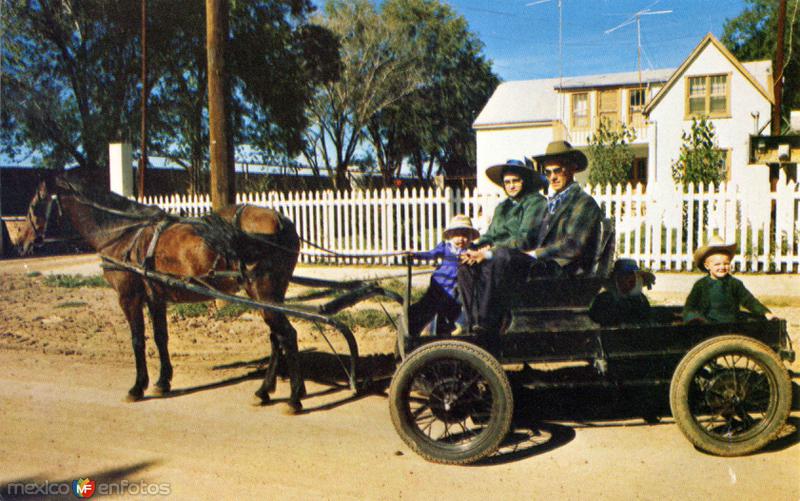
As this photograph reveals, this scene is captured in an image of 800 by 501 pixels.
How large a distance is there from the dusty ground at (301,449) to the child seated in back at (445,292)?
857mm

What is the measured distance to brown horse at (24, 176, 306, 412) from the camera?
5.48 meters

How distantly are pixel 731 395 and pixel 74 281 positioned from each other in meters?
12.3

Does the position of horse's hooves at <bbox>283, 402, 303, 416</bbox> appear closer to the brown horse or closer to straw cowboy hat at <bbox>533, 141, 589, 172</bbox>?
the brown horse

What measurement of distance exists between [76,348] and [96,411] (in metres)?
2.75

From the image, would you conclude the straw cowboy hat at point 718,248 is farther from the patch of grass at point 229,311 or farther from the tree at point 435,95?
the tree at point 435,95

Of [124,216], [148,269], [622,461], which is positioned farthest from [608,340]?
[124,216]

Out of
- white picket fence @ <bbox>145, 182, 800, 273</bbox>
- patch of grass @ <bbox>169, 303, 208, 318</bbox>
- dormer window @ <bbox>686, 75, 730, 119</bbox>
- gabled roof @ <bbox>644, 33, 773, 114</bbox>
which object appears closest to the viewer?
patch of grass @ <bbox>169, 303, 208, 318</bbox>

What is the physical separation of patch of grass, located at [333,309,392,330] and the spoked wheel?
486 cm

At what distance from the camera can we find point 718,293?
14.8ft

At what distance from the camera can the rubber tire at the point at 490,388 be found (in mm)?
3975

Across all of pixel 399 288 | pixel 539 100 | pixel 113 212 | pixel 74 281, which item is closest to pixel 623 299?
pixel 113 212

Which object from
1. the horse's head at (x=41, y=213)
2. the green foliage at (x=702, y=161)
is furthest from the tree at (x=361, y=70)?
the horse's head at (x=41, y=213)

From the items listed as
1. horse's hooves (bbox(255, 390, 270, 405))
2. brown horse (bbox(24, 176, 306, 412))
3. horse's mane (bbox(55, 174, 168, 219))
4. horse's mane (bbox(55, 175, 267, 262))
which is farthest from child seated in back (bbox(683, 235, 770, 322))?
horse's mane (bbox(55, 174, 168, 219))

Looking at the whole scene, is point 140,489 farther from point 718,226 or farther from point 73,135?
point 73,135
